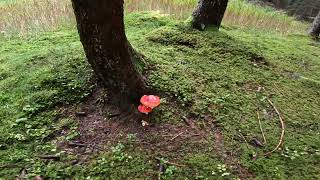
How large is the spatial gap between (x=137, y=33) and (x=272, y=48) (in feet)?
7.61

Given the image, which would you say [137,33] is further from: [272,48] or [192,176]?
[192,176]

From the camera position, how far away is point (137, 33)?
5812 millimetres

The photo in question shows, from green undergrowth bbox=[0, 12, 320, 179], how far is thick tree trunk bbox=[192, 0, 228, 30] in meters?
0.15

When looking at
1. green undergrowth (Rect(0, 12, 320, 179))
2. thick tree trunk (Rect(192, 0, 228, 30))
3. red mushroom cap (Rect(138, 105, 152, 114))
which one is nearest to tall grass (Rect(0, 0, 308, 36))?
green undergrowth (Rect(0, 12, 320, 179))

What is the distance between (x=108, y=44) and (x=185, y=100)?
1.13 metres

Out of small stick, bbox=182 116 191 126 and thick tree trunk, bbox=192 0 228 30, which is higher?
thick tree trunk, bbox=192 0 228 30

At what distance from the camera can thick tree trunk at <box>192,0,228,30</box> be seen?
533 centimetres

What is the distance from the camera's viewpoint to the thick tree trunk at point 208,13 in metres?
5.33

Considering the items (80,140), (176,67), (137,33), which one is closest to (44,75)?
(80,140)

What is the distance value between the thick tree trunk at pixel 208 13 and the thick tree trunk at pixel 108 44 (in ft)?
6.95

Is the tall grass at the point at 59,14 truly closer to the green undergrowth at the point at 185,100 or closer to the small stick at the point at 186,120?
the green undergrowth at the point at 185,100

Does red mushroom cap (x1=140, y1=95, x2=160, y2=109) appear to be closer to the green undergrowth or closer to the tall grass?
the green undergrowth

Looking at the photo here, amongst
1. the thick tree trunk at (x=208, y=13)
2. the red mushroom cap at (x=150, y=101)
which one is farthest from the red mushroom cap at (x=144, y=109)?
the thick tree trunk at (x=208, y=13)

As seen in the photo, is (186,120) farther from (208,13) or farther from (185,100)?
(208,13)
